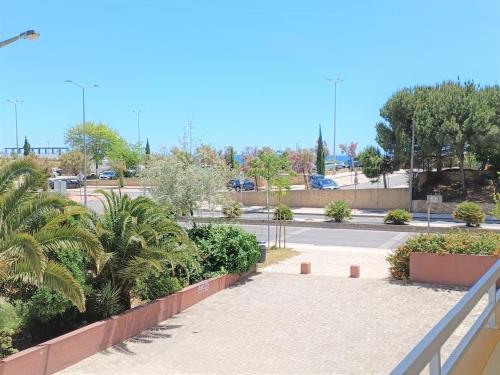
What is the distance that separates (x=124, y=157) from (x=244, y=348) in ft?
237

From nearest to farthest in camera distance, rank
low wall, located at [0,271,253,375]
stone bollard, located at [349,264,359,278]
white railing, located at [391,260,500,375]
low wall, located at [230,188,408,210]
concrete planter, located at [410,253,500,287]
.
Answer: white railing, located at [391,260,500,375] < low wall, located at [0,271,253,375] < concrete planter, located at [410,253,500,287] < stone bollard, located at [349,264,359,278] < low wall, located at [230,188,408,210]

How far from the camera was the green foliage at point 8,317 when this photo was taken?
25.9ft

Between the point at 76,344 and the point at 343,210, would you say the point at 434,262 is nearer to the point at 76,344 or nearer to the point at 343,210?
the point at 76,344

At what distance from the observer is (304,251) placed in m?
21.6

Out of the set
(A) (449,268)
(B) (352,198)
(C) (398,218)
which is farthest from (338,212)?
(A) (449,268)

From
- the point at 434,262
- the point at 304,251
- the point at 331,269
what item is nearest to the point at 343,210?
the point at 304,251

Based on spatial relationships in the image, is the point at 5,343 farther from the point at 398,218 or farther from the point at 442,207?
the point at 442,207

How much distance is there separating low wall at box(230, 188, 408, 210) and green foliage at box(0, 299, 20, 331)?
104 feet

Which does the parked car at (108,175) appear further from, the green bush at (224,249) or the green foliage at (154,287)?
the green foliage at (154,287)

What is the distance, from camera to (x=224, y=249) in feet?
47.8

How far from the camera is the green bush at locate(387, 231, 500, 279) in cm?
1334

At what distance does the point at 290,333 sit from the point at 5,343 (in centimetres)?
505

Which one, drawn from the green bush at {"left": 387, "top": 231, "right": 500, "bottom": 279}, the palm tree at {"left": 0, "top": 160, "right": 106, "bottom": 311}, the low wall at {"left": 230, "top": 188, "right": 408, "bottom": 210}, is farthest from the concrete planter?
the low wall at {"left": 230, "top": 188, "right": 408, "bottom": 210}

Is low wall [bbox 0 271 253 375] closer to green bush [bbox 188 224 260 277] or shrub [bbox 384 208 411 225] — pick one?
green bush [bbox 188 224 260 277]
